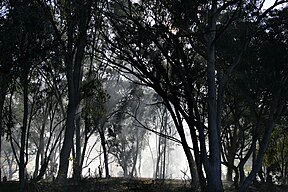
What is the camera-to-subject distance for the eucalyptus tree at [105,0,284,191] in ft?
40.3

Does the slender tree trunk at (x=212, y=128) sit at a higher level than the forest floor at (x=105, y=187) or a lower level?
higher

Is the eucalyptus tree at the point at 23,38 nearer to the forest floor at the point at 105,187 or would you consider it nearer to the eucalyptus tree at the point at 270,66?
the forest floor at the point at 105,187

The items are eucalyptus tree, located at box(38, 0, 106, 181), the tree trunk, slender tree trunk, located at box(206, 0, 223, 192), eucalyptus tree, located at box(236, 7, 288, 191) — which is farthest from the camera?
the tree trunk

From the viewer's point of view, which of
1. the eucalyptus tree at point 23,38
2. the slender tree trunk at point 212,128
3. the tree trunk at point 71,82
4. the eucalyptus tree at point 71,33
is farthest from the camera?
the tree trunk at point 71,82

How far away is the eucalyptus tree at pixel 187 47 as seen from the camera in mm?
12281

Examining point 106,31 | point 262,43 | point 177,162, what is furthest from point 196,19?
point 177,162

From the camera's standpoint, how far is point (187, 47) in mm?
14094

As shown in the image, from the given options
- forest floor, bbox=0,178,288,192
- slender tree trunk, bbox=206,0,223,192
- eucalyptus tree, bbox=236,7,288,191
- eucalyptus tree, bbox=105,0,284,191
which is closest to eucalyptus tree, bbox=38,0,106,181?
forest floor, bbox=0,178,288,192

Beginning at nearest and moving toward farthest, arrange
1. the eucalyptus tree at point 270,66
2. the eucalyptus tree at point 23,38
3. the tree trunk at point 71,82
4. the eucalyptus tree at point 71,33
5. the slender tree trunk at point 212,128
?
the eucalyptus tree at point 23,38 < the slender tree trunk at point 212,128 < the eucalyptus tree at point 71,33 < the eucalyptus tree at point 270,66 < the tree trunk at point 71,82

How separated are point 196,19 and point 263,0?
2.13 m

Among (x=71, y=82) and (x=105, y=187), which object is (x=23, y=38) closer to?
(x=71, y=82)

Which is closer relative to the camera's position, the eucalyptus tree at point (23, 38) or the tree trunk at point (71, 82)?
the eucalyptus tree at point (23, 38)

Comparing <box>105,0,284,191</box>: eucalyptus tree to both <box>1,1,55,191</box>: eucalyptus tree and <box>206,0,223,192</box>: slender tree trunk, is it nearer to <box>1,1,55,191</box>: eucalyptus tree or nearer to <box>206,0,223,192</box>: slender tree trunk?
<box>206,0,223,192</box>: slender tree trunk

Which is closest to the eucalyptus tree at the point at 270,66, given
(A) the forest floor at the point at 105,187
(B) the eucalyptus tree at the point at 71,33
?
(A) the forest floor at the point at 105,187
